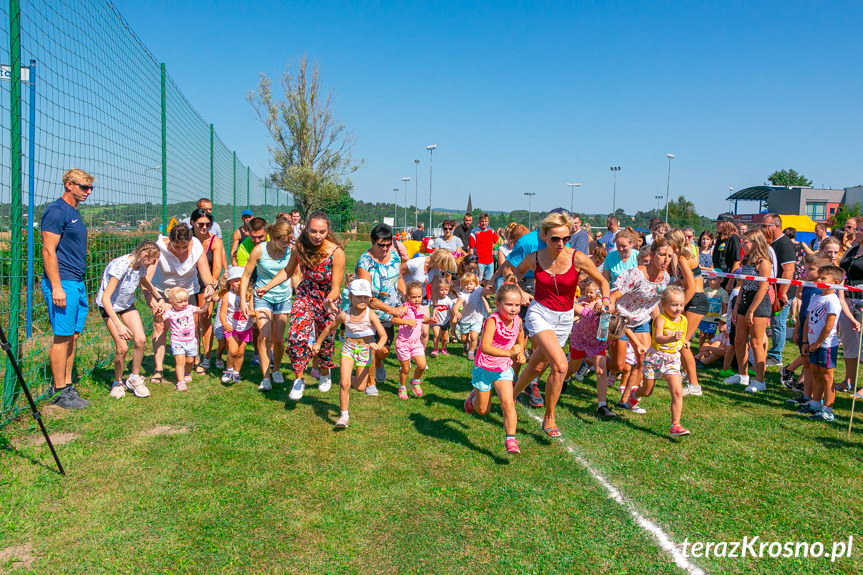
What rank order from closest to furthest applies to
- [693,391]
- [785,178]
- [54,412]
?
[54,412], [693,391], [785,178]

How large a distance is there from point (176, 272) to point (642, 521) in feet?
17.8

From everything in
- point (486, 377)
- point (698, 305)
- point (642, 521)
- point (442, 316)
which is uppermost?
point (698, 305)

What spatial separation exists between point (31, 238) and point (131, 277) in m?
1.07

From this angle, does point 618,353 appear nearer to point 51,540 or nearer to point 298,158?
point 51,540

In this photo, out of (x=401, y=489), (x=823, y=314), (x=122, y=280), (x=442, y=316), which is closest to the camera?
(x=401, y=489)

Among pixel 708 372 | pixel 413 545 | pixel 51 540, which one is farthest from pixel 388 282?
pixel 708 372

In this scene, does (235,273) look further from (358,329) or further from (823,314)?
(823,314)

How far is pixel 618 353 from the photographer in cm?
622

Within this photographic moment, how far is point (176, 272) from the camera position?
6.65m

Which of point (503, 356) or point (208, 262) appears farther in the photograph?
point (208, 262)

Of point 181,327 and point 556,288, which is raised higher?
point 556,288

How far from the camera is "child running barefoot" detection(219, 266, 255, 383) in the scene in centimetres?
682

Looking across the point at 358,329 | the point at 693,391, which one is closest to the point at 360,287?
the point at 358,329

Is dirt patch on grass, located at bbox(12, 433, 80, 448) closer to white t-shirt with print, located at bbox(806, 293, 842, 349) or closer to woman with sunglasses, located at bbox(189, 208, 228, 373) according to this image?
woman with sunglasses, located at bbox(189, 208, 228, 373)
